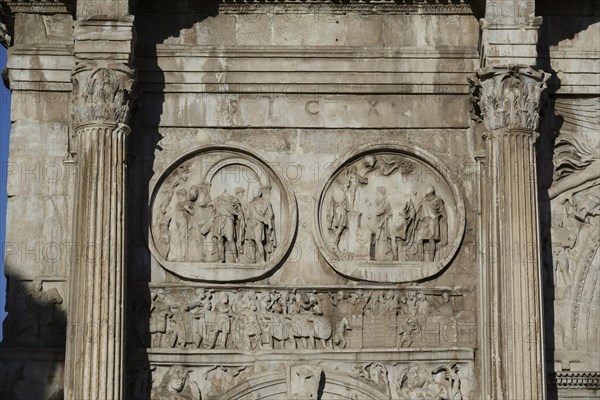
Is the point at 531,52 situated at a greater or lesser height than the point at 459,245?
greater

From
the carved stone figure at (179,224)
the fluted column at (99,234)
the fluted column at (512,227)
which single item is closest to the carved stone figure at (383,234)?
the fluted column at (512,227)

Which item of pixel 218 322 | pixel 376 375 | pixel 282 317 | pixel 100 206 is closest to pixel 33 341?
pixel 100 206

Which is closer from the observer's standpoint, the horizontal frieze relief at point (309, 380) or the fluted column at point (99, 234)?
the fluted column at point (99, 234)

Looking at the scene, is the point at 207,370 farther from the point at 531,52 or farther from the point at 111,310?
the point at 531,52

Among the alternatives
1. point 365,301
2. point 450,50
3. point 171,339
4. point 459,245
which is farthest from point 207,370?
point 450,50

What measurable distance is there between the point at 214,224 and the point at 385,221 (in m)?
1.96

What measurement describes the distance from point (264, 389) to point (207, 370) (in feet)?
2.19

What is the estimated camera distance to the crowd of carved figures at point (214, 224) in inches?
758

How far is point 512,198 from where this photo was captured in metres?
18.6

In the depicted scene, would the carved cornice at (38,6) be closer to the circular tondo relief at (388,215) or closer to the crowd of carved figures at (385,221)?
the circular tondo relief at (388,215)

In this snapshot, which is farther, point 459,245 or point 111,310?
point 459,245

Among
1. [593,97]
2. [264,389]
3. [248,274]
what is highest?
[593,97]

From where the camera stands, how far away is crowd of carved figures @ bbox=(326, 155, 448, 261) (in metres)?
19.5

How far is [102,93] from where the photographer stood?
61.1 ft
